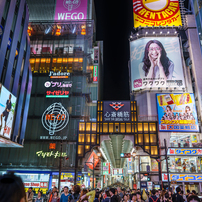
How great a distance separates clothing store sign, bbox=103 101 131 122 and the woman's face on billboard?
12.9 meters

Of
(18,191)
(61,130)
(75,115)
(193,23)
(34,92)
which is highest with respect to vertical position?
(193,23)

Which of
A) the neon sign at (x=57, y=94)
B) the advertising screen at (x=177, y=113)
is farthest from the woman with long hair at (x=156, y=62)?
the neon sign at (x=57, y=94)

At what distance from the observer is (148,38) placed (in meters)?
47.2

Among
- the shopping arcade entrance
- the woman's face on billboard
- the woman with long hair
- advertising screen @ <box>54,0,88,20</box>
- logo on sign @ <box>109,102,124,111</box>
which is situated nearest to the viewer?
the shopping arcade entrance

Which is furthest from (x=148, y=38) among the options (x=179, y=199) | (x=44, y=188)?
(x=179, y=199)

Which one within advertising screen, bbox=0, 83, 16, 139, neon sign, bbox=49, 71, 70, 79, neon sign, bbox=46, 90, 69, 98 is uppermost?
neon sign, bbox=49, 71, 70, 79

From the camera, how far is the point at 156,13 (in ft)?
164

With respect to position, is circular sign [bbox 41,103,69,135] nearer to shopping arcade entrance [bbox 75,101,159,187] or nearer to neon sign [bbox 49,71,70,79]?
shopping arcade entrance [bbox 75,101,159,187]

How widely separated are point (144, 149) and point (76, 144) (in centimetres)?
1333

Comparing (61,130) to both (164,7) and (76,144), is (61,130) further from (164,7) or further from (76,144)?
(164,7)

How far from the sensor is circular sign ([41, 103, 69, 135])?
1556 inches

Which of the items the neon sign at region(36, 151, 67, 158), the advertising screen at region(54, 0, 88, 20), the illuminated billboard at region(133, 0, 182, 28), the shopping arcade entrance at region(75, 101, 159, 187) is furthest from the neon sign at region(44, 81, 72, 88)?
the illuminated billboard at region(133, 0, 182, 28)

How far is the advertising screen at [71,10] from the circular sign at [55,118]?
26.0 metres

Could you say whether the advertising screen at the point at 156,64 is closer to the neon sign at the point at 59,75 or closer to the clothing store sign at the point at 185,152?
the clothing store sign at the point at 185,152
